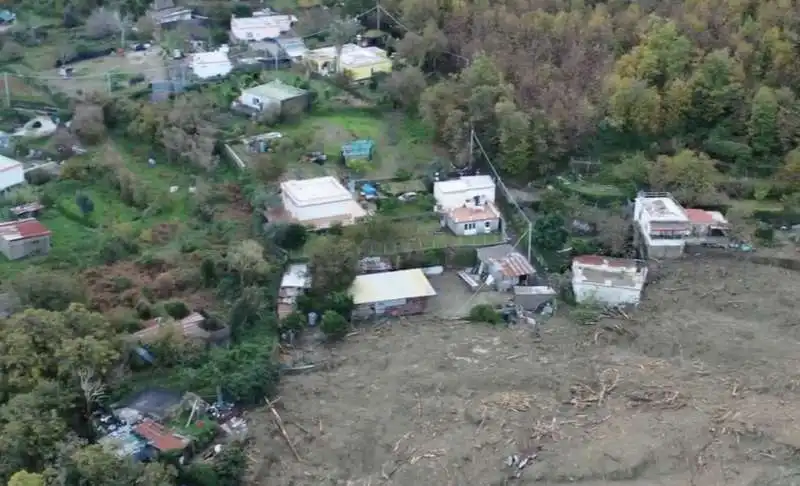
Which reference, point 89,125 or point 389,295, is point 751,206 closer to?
point 389,295

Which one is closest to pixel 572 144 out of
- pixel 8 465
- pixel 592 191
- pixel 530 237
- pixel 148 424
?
pixel 592 191

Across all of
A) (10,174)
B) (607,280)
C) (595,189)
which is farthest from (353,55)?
(607,280)

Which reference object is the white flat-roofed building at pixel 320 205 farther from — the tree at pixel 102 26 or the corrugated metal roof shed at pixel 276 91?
the tree at pixel 102 26

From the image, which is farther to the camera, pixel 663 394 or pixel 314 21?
pixel 314 21

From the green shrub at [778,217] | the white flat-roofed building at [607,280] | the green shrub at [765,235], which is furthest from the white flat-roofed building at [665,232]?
the green shrub at [778,217]

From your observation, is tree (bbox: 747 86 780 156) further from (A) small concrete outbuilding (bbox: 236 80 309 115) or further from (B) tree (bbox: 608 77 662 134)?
(A) small concrete outbuilding (bbox: 236 80 309 115)

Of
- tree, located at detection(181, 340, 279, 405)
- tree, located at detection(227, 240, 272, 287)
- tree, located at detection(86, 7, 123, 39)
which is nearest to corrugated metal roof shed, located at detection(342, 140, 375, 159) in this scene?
tree, located at detection(227, 240, 272, 287)

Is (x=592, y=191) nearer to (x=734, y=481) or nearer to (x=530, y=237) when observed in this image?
(x=530, y=237)
